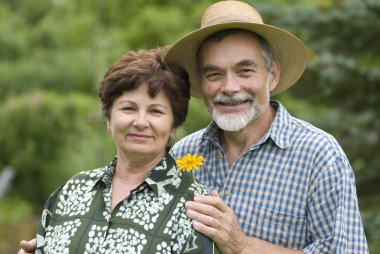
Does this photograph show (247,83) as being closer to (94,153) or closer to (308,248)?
(308,248)

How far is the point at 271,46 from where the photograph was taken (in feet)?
11.3

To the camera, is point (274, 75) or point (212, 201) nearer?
point (212, 201)

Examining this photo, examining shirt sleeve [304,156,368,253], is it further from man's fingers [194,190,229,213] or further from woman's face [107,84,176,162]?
woman's face [107,84,176,162]

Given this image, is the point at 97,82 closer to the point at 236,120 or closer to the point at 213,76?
the point at 213,76

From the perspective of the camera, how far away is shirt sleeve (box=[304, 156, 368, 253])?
9.82 feet

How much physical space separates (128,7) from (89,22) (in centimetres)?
86

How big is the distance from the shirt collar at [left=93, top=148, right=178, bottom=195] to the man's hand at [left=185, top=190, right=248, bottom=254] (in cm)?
15

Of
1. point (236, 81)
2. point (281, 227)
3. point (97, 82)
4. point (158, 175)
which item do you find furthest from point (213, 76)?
point (97, 82)

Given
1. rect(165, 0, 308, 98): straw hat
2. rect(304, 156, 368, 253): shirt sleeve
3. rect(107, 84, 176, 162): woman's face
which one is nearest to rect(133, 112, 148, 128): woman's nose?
rect(107, 84, 176, 162): woman's face

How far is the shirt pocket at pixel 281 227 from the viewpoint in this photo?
3129 mm

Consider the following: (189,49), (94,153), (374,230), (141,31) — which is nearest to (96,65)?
(141,31)

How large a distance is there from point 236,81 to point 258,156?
347 millimetres

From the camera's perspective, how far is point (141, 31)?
31.8ft

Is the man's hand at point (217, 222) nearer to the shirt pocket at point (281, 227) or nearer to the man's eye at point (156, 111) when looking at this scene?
the shirt pocket at point (281, 227)
